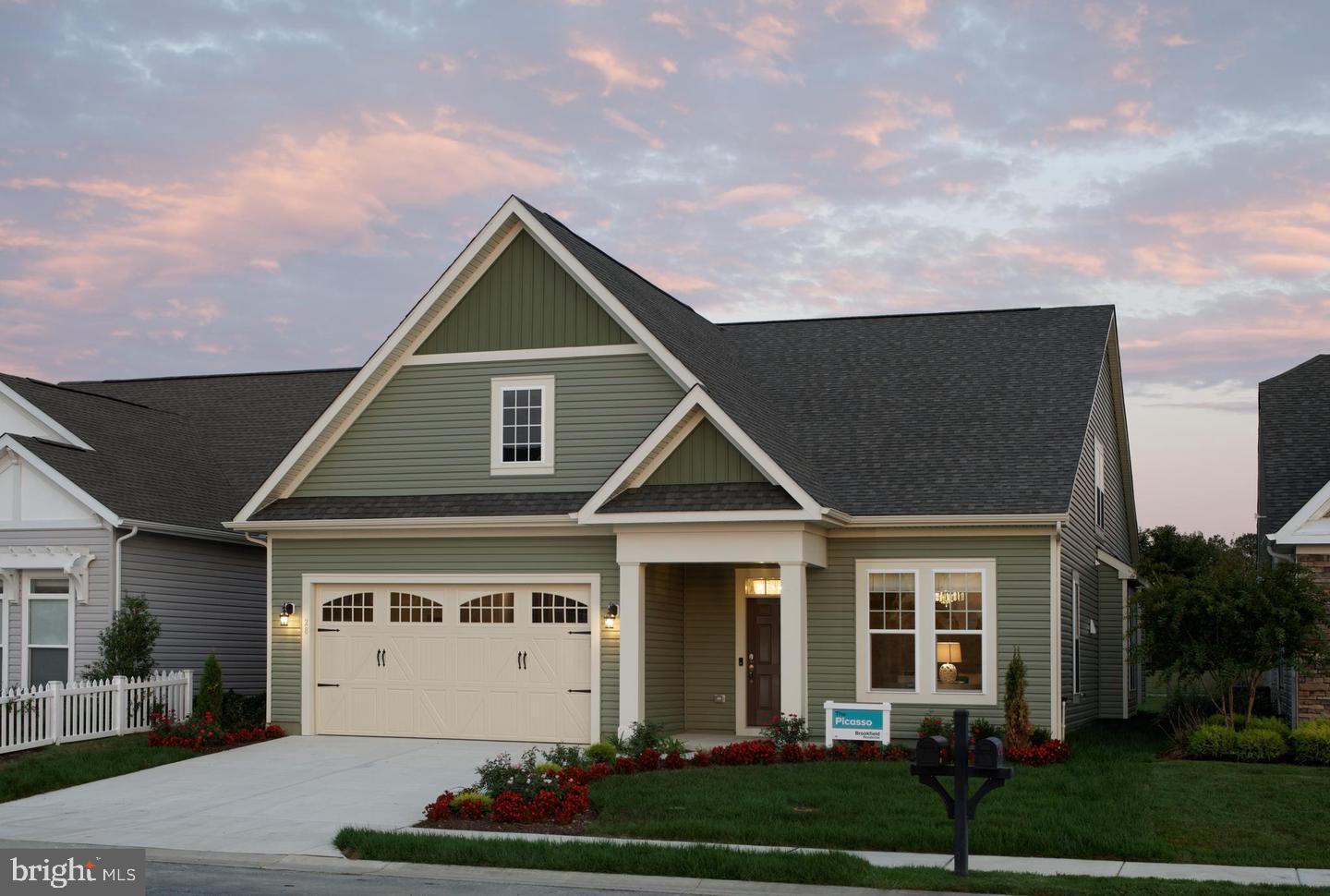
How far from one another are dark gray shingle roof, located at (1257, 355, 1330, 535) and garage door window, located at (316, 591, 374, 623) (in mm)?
14029

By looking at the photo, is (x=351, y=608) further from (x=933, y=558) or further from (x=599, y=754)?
→ (x=933, y=558)

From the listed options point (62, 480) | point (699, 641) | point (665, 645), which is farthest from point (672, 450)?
point (62, 480)

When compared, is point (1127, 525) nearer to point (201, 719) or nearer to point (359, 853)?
point (201, 719)

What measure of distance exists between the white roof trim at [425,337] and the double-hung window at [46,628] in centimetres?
402

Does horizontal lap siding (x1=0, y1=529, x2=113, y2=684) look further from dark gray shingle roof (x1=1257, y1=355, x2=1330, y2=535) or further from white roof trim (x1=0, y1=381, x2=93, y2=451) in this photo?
dark gray shingle roof (x1=1257, y1=355, x2=1330, y2=535)

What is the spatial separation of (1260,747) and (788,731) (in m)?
6.12

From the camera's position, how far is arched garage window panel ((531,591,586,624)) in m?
21.5

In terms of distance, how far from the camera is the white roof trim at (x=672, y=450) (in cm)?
1919

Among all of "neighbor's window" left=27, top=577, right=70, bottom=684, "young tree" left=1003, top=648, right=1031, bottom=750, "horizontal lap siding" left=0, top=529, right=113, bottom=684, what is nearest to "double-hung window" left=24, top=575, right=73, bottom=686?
"neighbor's window" left=27, top=577, right=70, bottom=684

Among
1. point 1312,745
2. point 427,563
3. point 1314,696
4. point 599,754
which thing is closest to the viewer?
point 599,754

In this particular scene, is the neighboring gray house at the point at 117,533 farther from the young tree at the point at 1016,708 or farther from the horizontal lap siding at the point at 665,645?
the young tree at the point at 1016,708

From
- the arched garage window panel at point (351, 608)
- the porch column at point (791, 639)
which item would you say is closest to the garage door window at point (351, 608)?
the arched garage window panel at point (351, 608)

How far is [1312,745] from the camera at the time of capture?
18156 millimetres

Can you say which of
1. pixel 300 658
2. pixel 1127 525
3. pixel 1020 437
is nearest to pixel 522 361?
pixel 300 658
